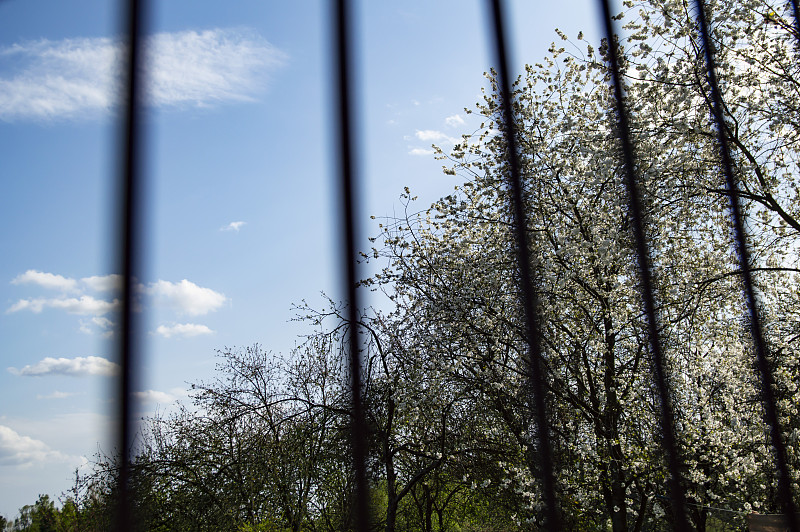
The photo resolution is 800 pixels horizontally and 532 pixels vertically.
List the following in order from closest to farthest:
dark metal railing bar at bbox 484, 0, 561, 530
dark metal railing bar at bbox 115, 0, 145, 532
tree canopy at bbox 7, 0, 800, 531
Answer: dark metal railing bar at bbox 115, 0, 145, 532 < dark metal railing bar at bbox 484, 0, 561, 530 < tree canopy at bbox 7, 0, 800, 531

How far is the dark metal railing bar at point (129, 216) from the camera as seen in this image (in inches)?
47.3

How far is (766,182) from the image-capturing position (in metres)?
3.39

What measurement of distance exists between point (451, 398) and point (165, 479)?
2637 millimetres

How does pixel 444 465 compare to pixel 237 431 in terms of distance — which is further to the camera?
pixel 237 431

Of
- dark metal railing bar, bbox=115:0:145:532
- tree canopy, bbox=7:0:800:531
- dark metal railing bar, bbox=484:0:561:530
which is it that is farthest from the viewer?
tree canopy, bbox=7:0:800:531

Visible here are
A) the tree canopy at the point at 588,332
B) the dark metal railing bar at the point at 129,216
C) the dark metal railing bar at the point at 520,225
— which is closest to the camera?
the dark metal railing bar at the point at 129,216

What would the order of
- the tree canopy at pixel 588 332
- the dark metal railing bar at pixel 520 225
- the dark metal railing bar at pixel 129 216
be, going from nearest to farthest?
the dark metal railing bar at pixel 129 216
the dark metal railing bar at pixel 520 225
the tree canopy at pixel 588 332

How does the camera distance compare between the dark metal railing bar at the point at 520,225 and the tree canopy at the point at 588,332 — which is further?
the tree canopy at the point at 588,332

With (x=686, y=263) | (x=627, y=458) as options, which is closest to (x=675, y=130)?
(x=686, y=263)

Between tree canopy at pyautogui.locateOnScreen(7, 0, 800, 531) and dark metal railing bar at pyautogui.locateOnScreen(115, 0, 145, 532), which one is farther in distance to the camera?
tree canopy at pyautogui.locateOnScreen(7, 0, 800, 531)

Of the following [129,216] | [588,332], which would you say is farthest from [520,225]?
[588,332]

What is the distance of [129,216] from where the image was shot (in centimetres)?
132

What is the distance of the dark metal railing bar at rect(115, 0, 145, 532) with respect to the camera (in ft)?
3.94

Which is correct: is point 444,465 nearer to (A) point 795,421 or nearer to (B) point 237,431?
(B) point 237,431
